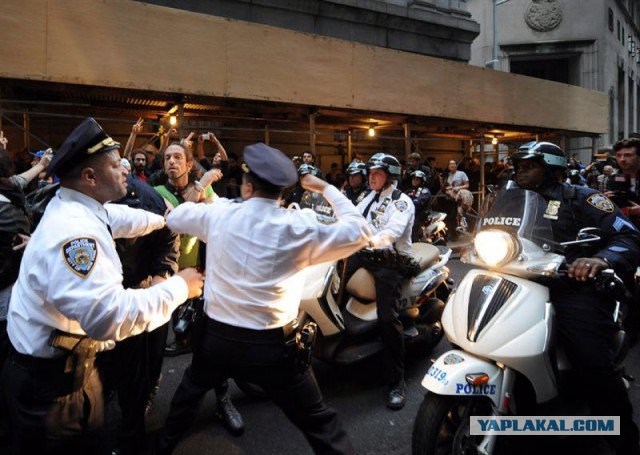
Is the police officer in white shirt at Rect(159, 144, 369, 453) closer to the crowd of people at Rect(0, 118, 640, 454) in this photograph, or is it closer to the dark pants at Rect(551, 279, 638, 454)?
the crowd of people at Rect(0, 118, 640, 454)

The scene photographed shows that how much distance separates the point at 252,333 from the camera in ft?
7.41

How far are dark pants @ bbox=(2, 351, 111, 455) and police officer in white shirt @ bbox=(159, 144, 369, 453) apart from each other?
585 mm

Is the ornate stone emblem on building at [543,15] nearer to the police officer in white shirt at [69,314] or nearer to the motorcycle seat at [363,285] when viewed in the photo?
the motorcycle seat at [363,285]

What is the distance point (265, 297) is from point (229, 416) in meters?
1.49

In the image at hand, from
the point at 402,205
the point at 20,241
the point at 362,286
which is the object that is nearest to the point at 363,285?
the point at 362,286

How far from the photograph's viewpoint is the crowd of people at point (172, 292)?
178 cm

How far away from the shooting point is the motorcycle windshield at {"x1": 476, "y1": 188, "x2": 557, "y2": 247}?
2.73 m

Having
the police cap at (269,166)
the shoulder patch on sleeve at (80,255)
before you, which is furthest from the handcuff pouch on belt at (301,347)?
the shoulder patch on sleeve at (80,255)

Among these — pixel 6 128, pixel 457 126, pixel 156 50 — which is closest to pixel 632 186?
pixel 156 50

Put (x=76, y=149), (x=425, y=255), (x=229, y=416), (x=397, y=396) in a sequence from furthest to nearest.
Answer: (x=425, y=255)
(x=397, y=396)
(x=229, y=416)
(x=76, y=149)

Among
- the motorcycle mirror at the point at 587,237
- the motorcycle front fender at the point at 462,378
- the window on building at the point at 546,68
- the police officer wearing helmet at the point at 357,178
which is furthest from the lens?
the window on building at the point at 546,68

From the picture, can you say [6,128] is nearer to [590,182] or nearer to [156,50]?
[156,50]

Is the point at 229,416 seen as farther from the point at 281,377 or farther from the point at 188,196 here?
the point at 188,196

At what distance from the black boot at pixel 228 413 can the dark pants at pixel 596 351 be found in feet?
7.02
